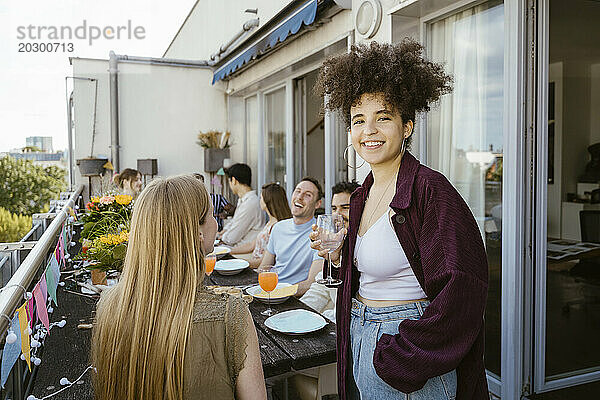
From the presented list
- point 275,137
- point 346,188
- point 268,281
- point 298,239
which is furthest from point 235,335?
point 275,137

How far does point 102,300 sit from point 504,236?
2.07 m

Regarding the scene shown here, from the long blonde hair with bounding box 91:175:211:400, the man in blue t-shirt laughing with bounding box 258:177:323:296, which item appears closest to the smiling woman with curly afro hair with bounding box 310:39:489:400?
the long blonde hair with bounding box 91:175:211:400

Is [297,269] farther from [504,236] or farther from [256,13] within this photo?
[256,13]

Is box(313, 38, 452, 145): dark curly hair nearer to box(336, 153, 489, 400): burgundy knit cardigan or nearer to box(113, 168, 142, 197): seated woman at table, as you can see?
box(336, 153, 489, 400): burgundy knit cardigan

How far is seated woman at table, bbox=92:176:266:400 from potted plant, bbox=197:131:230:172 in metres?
6.41

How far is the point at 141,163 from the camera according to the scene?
7.34m

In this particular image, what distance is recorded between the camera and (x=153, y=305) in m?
1.21

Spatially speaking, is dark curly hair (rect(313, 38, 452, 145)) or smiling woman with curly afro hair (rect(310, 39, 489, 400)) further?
dark curly hair (rect(313, 38, 452, 145))

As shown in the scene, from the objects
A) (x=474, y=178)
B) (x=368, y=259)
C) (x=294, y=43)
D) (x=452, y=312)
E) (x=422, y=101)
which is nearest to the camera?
(x=452, y=312)

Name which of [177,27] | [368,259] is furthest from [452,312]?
[177,27]

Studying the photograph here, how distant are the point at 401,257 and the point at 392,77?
55 centimetres

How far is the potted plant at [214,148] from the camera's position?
300 inches

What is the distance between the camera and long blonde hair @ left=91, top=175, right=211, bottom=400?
119 cm

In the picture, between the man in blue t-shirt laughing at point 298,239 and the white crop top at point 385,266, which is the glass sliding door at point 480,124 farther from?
the white crop top at point 385,266
